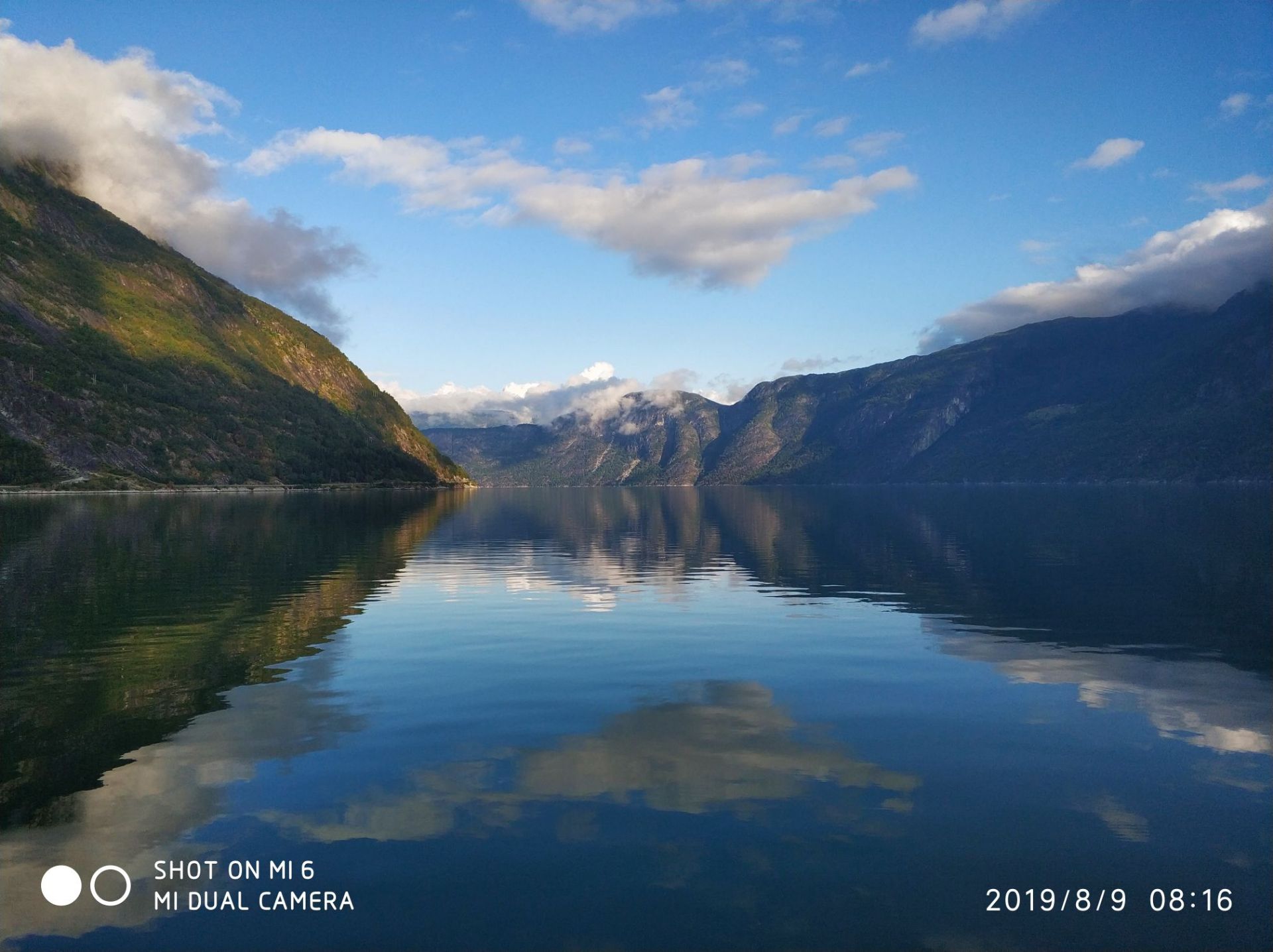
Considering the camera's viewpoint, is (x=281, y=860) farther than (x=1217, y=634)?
No

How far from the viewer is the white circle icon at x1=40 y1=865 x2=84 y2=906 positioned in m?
13.5

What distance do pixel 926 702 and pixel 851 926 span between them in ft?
47.3

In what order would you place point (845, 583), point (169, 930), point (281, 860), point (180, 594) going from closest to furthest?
point (169, 930), point (281, 860), point (180, 594), point (845, 583)

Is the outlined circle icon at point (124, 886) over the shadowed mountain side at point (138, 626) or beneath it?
beneath

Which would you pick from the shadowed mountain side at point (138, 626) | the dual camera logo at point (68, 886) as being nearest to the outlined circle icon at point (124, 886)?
the dual camera logo at point (68, 886)

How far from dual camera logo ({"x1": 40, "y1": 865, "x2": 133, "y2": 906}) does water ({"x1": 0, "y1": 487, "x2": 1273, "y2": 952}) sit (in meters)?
0.23

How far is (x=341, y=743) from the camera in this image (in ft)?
69.5

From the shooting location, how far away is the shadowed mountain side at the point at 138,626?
21.2 meters

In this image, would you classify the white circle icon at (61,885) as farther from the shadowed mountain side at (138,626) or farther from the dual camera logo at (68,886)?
the shadowed mountain side at (138,626)

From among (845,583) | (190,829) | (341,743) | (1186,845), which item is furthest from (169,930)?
(845,583)

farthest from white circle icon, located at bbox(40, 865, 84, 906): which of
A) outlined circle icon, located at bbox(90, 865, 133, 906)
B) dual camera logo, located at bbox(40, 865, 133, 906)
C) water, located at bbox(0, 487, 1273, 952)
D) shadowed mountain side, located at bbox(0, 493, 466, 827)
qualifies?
shadowed mountain side, located at bbox(0, 493, 466, 827)

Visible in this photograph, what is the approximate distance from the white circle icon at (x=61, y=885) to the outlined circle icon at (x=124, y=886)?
13 cm

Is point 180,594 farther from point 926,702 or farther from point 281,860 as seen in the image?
point 926,702

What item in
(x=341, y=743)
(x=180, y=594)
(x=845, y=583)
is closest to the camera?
(x=341, y=743)
